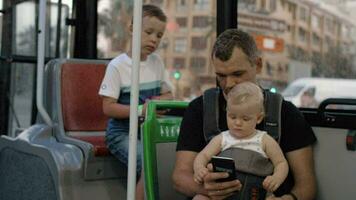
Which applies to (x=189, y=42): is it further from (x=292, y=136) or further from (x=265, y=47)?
(x=292, y=136)

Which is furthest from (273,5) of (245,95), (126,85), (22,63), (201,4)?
(22,63)

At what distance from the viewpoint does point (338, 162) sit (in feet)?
6.38

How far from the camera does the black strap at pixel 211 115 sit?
1.90 m

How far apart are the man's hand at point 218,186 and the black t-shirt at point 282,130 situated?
0.64 ft

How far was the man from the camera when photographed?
5.97ft

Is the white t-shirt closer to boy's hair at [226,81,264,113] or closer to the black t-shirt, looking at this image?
the black t-shirt

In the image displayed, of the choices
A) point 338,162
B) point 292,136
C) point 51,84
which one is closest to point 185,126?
point 292,136

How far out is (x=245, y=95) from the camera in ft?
5.65

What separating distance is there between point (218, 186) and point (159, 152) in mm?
503

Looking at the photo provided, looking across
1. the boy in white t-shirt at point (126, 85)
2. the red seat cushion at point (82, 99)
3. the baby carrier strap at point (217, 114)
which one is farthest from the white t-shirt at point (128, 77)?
the baby carrier strap at point (217, 114)

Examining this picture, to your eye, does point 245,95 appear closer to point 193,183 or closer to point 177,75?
point 193,183

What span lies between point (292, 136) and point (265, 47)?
0.77m

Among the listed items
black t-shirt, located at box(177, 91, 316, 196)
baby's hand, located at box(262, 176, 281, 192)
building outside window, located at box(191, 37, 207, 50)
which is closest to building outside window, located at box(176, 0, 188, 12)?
building outside window, located at box(191, 37, 207, 50)

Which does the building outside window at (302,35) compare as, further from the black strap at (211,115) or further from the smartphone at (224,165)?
the smartphone at (224,165)
